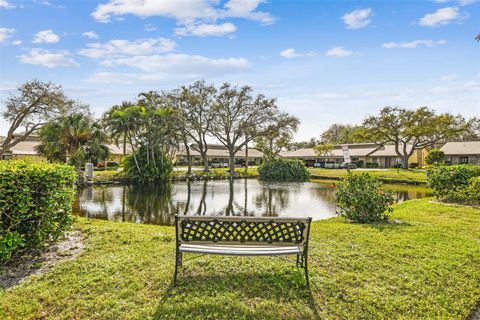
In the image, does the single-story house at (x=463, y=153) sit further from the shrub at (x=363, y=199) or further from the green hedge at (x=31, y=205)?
the green hedge at (x=31, y=205)

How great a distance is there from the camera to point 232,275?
4.26 m

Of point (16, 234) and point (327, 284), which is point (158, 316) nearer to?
point (327, 284)

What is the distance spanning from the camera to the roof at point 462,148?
158 ft

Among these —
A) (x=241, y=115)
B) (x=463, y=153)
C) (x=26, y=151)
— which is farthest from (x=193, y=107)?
(x=463, y=153)

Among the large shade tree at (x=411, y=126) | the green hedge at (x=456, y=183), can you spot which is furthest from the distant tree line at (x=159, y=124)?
the green hedge at (x=456, y=183)

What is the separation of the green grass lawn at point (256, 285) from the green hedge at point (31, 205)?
705mm

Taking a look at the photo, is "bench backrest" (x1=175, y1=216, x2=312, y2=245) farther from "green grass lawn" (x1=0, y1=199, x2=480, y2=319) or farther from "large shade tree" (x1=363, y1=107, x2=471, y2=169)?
"large shade tree" (x1=363, y1=107, x2=471, y2=169)

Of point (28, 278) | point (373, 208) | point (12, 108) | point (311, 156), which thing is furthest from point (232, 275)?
point (311, 156)

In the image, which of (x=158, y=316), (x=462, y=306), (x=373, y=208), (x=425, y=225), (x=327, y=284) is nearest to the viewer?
(x=158, y=316)

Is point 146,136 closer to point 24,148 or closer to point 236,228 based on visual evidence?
point 24,148

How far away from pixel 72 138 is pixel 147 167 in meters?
7.56

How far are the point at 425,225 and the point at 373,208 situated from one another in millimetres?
1265

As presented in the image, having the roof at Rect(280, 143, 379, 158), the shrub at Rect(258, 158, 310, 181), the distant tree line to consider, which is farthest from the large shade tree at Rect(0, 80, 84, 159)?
the roof at Rect(280, 143, 379, 158)

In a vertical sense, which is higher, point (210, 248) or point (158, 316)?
point (210, 248)
